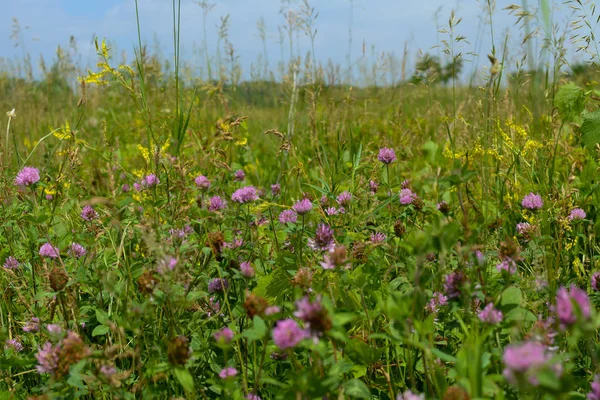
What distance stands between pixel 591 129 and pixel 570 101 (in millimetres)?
147

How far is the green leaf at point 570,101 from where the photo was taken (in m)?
2.19

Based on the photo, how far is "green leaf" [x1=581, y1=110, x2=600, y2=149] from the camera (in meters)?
2.10

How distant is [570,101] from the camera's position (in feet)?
7.21

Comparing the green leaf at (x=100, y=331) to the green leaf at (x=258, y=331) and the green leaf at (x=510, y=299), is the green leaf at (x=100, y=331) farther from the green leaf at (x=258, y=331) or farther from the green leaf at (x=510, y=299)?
the green leaf at (x=510, y=299)

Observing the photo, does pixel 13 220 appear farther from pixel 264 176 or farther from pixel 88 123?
pixel 88 123

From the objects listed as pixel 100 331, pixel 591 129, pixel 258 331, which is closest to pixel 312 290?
pixel 258 331

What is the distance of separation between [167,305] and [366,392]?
0.53 m

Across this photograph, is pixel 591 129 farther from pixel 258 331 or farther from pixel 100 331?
pixel 100 331

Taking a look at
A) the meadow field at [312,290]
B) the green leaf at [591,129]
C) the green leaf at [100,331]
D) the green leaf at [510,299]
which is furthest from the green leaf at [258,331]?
the green leaf at [591,129]

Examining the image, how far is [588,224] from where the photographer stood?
221cm

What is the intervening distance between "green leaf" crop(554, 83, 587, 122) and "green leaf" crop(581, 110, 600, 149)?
58 mm

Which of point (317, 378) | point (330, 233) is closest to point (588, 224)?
point (330, 233)

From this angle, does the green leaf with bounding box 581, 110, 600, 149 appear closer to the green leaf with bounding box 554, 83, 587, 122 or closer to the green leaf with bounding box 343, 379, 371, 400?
the green leaf with bounding box 554, 83, 587, 122

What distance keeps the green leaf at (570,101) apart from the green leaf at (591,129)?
6 centimetres
